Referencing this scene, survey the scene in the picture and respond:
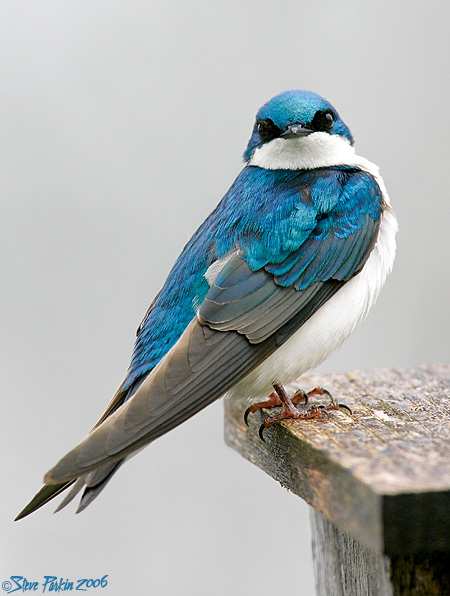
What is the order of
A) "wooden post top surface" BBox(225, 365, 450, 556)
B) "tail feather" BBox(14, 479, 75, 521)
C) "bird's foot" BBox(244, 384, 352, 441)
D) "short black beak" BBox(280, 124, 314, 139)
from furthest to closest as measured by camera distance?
"short black beak" BBox(280, 124, 314, 139), "bird's foot" BBox(244, 384, 352, 441), "tail feather" BBox(14, 479, 75, 521), "wooden post top surface" BBox(225, 365, 450, 556)

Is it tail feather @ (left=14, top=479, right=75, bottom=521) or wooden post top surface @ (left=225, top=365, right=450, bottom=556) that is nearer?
wooden post top surface @ (left=225, top=365, right=450, bottom=556)

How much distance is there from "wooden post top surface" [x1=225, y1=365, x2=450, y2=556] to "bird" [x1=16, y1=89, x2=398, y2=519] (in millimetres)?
94

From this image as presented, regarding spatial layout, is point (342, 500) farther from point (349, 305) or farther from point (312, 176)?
point (312, 176)

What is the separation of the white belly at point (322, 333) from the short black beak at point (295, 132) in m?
0.31

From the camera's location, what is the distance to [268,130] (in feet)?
7.98

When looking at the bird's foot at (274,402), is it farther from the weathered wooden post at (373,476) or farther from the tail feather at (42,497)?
the tail feather at (42,497)

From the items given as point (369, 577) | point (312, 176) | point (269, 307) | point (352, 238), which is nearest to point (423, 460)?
point (369, 577)

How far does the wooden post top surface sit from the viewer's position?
53.2 inches

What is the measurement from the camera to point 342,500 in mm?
1513

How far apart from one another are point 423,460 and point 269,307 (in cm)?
62

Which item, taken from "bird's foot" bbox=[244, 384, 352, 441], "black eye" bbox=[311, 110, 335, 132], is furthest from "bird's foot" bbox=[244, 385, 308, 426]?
"black eye" bbox=[311, 110, 335, 132]

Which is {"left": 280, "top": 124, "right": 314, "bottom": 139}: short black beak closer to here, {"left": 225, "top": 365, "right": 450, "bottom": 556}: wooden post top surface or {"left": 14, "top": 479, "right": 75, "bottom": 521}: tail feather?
{"left": 225, "top": 365, "right": 450, "bottom": 556}: wooden post top surface

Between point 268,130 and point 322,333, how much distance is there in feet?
1.82

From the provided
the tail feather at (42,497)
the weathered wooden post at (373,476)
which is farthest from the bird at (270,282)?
the weathered wooden post at (373,476)
